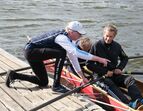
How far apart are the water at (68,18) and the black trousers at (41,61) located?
5349 mm

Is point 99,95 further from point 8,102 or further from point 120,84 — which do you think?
point 8,102

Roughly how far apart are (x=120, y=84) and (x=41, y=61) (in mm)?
Result: 1788

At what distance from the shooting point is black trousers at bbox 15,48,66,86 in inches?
321

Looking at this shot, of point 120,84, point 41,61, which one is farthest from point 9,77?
point 120,84

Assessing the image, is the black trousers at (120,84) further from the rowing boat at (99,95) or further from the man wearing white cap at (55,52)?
the man wearing white cap at (55,52)

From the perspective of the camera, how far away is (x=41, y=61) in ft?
27.8

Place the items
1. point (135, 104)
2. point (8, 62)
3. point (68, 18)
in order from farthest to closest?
point (68, 18) → point (8, 62) → point (135, 104)

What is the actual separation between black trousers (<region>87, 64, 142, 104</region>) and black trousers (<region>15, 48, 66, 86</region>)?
0.72m

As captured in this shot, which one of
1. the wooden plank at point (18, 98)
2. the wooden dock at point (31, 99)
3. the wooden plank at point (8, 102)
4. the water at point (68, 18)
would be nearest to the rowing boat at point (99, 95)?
the wooden dock at point (31, 99)

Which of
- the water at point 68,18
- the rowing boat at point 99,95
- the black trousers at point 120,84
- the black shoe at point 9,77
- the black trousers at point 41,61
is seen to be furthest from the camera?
the water at point 68,18

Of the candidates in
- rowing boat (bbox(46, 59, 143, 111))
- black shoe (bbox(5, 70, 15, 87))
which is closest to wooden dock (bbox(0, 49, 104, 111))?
black shoe (bbox(5, 70, 15, 87))

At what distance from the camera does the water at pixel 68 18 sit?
1652 centimetres

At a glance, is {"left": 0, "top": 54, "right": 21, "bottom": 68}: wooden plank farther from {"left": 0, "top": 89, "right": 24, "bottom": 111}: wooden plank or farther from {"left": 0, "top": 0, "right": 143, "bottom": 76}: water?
{"left": 0, "top": 0, "right": 143, "bottom": 76}: water

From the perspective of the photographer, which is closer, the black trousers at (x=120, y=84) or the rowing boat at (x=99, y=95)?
the rowing boat at (x=99, y=95)
